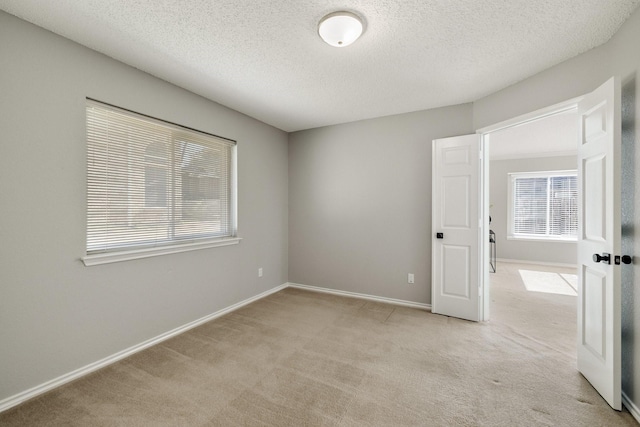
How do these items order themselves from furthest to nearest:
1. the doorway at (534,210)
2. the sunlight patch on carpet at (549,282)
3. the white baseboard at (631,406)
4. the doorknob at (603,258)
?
the doorway at (534,210), the sunlight patch on carpet at (549,282), the doorknob at (603,258), the white baseboard at (631,406)

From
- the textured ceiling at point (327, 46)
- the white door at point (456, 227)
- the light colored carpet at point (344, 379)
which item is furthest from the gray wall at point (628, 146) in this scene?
the white door at point (456, 227)

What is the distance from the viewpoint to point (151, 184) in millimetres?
2576

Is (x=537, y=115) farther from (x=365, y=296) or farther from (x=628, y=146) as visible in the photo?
(x=365, y=296)

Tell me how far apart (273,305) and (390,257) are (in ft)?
5.72

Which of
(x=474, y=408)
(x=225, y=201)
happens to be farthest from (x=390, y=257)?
(x=225, y=201)

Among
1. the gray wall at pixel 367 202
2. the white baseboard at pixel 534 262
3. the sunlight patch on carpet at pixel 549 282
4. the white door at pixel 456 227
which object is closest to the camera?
the white door at pixel 456 227

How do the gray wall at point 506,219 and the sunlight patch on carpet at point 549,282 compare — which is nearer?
the sunlight patch on carpet at point 549,282

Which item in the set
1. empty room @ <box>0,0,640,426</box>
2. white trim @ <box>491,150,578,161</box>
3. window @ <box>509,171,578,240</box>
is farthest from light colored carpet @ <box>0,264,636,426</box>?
A: white trim @ <box>491,150,578,161</box>

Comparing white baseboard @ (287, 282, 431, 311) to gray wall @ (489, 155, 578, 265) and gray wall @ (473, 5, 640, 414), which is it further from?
gray wall @ (489, 155, 578, 265)

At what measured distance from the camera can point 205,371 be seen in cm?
213

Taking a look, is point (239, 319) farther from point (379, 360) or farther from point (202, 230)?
point (379, 360)

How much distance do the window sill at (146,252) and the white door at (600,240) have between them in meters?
3.43

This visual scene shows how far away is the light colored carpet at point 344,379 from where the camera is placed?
166 cm

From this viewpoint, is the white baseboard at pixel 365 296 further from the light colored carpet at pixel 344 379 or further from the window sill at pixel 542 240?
the window sill at pixel 542 240
